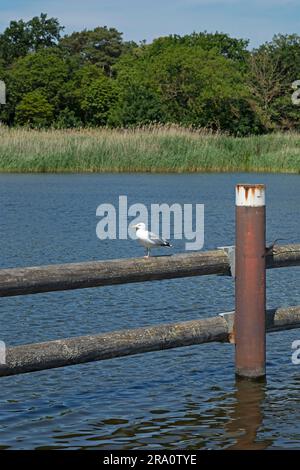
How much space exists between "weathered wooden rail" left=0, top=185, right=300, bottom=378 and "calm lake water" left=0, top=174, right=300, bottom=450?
51 cm

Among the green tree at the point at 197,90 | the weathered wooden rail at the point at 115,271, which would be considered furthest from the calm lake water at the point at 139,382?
the green tree at the point at 197,90

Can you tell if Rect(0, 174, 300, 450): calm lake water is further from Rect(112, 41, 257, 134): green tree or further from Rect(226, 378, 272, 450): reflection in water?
Rect(112, 41, 257, 134): green tree

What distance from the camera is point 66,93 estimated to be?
7619 cm

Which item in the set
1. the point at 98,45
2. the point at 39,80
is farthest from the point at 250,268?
the point at 98,45

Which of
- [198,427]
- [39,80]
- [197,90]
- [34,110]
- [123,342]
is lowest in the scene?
[198,427]

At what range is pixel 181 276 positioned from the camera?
7.70 meters

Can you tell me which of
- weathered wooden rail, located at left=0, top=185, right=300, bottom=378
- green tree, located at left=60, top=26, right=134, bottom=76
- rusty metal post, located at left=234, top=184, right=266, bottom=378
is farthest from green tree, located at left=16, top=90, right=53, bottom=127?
rusty metal post, located at left=234, top=184, right=266, bottom=378

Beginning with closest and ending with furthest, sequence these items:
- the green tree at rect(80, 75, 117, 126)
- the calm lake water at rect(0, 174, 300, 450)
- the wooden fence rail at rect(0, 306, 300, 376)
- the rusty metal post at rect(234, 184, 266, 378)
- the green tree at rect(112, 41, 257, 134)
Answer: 1. the wooden fence rail at rect(0, 306, 300, 376)
2. the calm lake water at rect(0, 174, 300, 450)
3. the rusty metal post at rect(234, 184, 266, 378)
4. the green tree at rect(112, 41, 257, 134)
5. the green tree at rect(80, 75, 117, 126)

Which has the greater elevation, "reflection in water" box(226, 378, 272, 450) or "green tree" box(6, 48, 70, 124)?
"green tree" box(6, 48, 70, 124)

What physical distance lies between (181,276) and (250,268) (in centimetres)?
53

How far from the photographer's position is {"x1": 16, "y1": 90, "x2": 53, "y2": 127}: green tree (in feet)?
238

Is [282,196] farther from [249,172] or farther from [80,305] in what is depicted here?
[80,305]

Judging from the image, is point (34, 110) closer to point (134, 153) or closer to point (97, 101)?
point (97, 101)

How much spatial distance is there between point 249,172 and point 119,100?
29.9m
